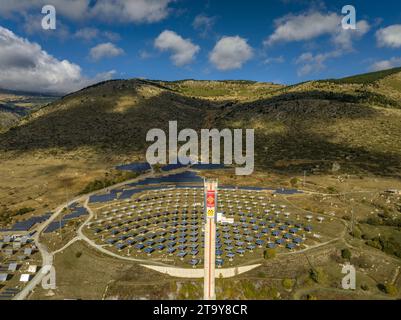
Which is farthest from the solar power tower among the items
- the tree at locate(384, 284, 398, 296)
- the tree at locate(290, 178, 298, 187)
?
the tree at locate(290, 178, 298, 187)

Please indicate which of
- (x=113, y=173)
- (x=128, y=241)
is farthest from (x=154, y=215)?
(x=113, y=173)

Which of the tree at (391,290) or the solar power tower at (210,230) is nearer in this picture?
the solar power tower at (210,230)

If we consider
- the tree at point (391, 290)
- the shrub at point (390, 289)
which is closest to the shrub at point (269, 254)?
the shrub at point (390, 289)

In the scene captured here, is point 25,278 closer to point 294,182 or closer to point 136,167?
point 294,182

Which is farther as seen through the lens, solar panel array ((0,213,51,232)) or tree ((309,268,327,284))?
solar panel array ((0,213,51,232))

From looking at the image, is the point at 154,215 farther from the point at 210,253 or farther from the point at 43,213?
the point at 210,253

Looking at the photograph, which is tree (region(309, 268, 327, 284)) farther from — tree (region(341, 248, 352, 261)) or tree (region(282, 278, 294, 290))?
tree (region(341, 248, 352, 261))

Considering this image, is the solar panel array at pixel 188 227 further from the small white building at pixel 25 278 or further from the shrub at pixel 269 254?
the small white building at pixel 25 278
